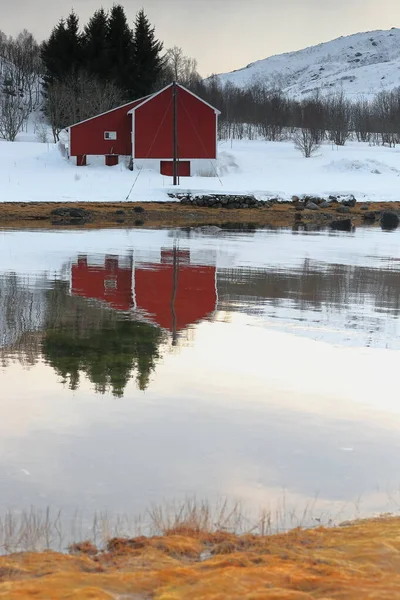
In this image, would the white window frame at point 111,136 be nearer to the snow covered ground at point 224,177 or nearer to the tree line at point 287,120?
the snow covered ground at point 224,177

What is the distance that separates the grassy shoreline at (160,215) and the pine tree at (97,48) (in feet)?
115

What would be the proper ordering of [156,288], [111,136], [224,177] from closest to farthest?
[156,288] < [111,136] < [224,177]

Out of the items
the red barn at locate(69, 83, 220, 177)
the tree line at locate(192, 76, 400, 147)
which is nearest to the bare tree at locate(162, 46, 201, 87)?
the tree line at locate(192, 76, 400, 147)

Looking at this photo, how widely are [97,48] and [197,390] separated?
239 ft

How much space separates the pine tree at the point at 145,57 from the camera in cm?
7475

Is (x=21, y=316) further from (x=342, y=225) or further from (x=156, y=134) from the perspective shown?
(x=156, y=134)

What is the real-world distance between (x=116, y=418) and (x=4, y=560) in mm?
3223

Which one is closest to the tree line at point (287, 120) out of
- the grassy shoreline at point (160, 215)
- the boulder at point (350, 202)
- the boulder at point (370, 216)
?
the boulder at point (350, 202)

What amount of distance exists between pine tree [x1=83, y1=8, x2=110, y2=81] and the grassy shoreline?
35.0 m

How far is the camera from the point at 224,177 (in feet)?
186

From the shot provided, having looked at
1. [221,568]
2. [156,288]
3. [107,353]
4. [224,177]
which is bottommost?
[221,568]

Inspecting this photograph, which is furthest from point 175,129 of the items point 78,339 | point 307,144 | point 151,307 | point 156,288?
point 78,339

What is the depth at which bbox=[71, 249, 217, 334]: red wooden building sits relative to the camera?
13.8 meters

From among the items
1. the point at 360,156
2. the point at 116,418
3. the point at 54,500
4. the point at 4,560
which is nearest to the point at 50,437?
the point at 116,418
